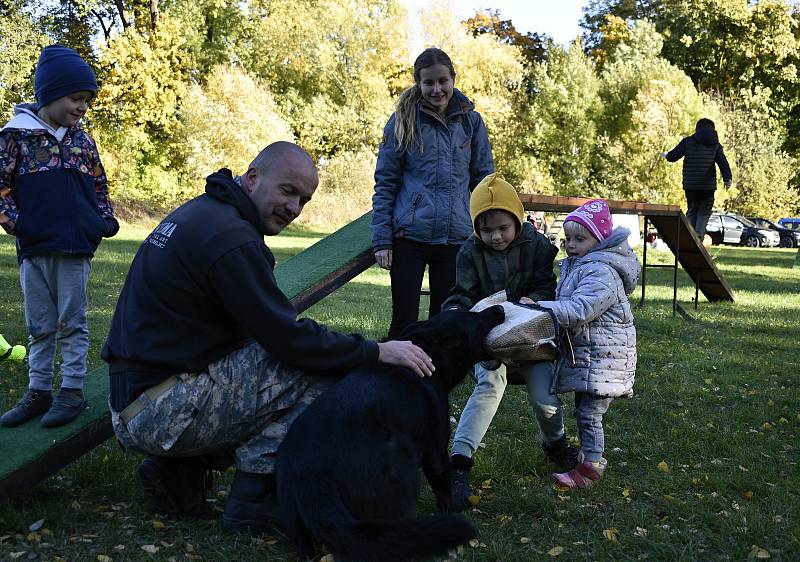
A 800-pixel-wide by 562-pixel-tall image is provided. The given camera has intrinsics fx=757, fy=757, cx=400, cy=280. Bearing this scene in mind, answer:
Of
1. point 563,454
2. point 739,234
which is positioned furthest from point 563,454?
point 739,234

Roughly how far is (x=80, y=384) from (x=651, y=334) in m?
6.61

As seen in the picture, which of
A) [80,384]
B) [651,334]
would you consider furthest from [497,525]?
[651,334]

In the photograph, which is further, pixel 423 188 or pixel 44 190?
pixel 423 188

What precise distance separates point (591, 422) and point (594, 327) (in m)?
0.51

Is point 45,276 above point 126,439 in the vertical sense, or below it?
above

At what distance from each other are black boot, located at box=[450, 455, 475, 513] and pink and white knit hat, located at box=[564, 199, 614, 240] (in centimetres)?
139

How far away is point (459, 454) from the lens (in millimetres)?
3928

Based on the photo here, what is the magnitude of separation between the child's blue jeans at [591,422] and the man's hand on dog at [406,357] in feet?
3.69

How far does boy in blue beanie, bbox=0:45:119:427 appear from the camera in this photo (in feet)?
13.1

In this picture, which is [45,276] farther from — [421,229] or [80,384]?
[421,229]

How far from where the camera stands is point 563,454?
4.32m

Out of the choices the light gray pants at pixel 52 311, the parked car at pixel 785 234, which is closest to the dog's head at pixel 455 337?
the light gray pants at pixel 52 311

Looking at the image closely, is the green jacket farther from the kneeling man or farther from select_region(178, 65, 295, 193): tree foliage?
→ select_region(178, 65, 295, 193): tree foliage

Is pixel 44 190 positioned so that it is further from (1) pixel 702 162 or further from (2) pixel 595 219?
(1) pixel 702 162
